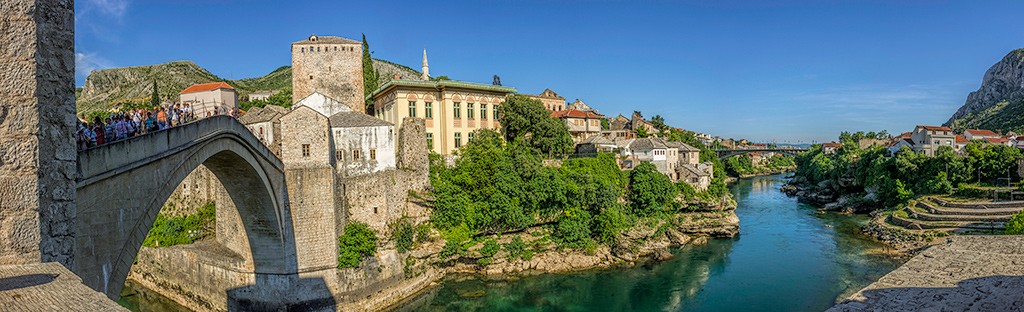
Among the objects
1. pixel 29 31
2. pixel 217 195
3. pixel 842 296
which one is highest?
pixel 29 31

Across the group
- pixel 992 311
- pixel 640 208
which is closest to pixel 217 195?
pixel 640 208

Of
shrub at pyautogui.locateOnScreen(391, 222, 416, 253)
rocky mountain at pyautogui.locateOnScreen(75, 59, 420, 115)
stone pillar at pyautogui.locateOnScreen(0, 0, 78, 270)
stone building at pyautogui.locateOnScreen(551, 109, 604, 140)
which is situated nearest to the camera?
stone pillar at pyautogui.locateOnScreen(0, 0, 78, 270)

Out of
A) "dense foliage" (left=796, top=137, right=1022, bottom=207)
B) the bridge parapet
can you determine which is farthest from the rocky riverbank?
"dense foliage" (left=796, top=137, right=1022, bottom=207)

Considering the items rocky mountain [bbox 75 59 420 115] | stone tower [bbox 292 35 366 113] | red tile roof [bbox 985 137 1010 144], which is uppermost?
rocky mountain [bbox 75 59 420 115]

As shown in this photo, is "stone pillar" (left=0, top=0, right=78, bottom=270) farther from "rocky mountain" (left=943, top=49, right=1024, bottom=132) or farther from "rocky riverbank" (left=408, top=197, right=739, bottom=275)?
"rocky mountain" (left=943, top=49, right=1024, bottom=132)

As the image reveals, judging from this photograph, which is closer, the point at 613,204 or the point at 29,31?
the point at 29,31

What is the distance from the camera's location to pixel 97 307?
3.09 metres

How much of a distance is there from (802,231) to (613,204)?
1770cm

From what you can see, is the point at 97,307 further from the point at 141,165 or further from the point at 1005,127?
the point at 1005,127

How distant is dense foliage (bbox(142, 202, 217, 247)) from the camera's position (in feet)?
80.2

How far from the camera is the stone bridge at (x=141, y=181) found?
24.3ft

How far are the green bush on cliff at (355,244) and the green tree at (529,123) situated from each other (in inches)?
561

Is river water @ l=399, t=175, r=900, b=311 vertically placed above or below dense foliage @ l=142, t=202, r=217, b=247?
below

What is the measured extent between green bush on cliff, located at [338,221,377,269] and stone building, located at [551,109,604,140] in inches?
1150
